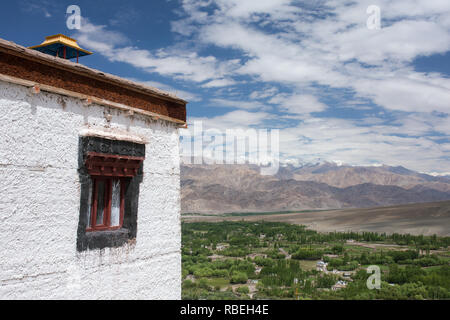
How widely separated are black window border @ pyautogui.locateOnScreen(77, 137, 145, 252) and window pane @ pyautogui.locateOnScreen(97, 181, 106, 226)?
0.20 m

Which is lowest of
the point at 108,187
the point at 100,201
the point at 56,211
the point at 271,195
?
the point at 56,211

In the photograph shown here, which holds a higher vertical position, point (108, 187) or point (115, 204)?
point (108, 187)

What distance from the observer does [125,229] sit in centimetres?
559

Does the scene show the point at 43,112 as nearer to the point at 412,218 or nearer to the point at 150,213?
the point at 150,213

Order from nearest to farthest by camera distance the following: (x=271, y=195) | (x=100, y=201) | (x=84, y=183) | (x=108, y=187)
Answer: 1. (x=84, y=183)
2. (x=100, y=201)
3. (x=108, y=187)
4. (x=271, y=195)

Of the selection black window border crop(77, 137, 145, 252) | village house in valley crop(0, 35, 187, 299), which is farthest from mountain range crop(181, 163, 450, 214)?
black window border crop(77, 137, 145, 252)

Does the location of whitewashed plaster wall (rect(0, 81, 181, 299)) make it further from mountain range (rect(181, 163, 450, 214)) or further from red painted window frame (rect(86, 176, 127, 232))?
mountain range (rect(181, 163, 450, 214))

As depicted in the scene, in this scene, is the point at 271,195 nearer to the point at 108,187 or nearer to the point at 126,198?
the point at 126,198

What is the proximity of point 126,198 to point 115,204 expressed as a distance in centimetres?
18

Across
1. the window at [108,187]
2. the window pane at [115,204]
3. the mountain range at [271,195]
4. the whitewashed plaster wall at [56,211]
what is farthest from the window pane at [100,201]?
the mountain range at [271,195]

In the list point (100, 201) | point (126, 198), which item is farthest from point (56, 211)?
point (126, 198)

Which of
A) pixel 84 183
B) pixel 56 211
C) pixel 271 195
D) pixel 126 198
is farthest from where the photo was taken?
pixel 271 195

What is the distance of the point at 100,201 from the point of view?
5355 millimetres

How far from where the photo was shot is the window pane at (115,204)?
18.1ft
